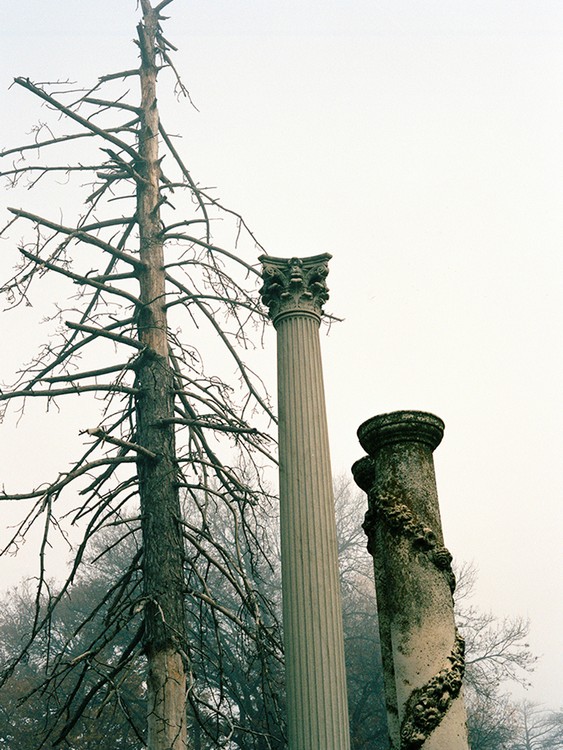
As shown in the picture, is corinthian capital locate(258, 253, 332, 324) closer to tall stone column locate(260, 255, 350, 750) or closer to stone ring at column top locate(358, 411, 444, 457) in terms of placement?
tall stone column locate(260, 255, 350, 750)

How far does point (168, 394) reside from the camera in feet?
32.9

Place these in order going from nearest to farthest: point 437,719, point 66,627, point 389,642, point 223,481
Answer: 1. point 437,719
2. point 389,642
3. point 223,481
4. point 66,627

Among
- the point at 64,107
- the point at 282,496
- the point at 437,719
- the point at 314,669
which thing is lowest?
the point at 437,719

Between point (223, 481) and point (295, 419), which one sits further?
point (223, 481)

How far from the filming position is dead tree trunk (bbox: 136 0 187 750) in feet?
27.6

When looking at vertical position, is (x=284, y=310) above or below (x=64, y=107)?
below

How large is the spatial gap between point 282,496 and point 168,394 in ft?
11.5

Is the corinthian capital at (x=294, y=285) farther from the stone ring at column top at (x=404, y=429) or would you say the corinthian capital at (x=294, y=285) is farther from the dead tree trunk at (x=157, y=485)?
the dead tree trunk at (x=157, y=485)

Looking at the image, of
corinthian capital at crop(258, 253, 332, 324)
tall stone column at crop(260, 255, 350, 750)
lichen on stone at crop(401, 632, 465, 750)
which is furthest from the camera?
corinthian capital at crop(258, 253, 332, 324)

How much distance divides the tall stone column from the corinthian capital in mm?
10

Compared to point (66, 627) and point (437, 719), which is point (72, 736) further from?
point (437, 719)

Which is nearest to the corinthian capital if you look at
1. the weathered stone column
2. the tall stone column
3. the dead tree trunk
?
the tall stone column

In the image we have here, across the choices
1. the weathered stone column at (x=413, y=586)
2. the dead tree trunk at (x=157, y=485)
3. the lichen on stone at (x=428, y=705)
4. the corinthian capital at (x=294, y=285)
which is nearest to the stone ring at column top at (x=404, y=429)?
the weathered stone column at (x=413, y=586)

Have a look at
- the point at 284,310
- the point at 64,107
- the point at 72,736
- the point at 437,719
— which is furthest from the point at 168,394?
the point at 72,736
